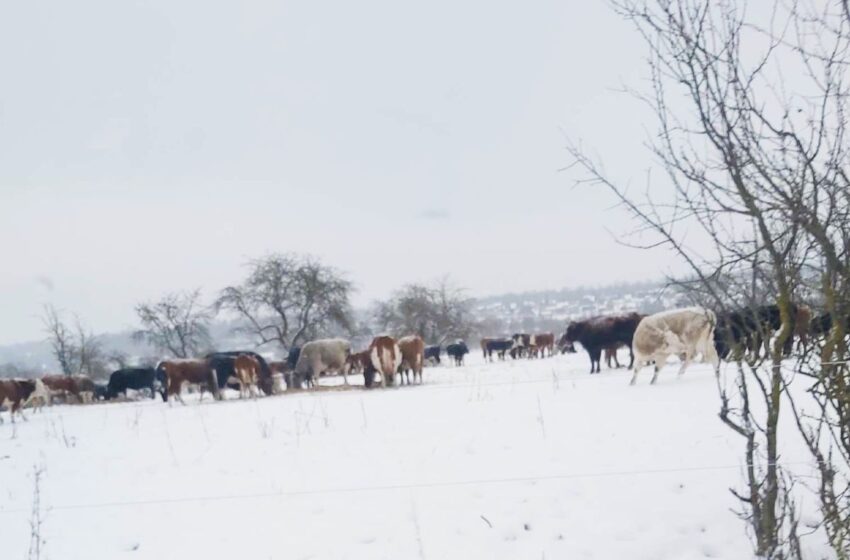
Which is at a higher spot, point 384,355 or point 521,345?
point 384,355

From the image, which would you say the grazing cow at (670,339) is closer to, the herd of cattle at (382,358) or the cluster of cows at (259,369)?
the herd of cattle at (382,358)

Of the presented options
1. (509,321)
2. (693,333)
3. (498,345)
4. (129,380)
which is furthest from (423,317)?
(509,321)

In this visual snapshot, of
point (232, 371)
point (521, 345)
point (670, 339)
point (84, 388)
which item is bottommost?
point (521, 345)

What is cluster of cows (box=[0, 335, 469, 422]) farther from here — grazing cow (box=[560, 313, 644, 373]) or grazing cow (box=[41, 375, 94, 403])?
grazing cow (box=[41, 375, 94, 403])

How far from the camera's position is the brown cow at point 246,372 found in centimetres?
1888

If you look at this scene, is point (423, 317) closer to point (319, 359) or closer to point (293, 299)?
point (293, 299)

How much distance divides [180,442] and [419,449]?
13.1 feet

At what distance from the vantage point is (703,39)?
370 centimetres

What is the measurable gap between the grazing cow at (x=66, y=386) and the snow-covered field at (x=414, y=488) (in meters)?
21.0

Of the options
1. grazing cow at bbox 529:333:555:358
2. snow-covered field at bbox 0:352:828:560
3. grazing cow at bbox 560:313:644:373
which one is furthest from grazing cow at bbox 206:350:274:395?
grazing cow at bbox 529:333:555:358

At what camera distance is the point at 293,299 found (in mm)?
37969

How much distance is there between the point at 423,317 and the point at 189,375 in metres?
38.8

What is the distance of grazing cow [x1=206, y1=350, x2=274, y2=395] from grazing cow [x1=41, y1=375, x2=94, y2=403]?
11.8 metres

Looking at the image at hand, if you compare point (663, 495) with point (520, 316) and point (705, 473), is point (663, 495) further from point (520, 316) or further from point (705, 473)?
point (520, 316)
